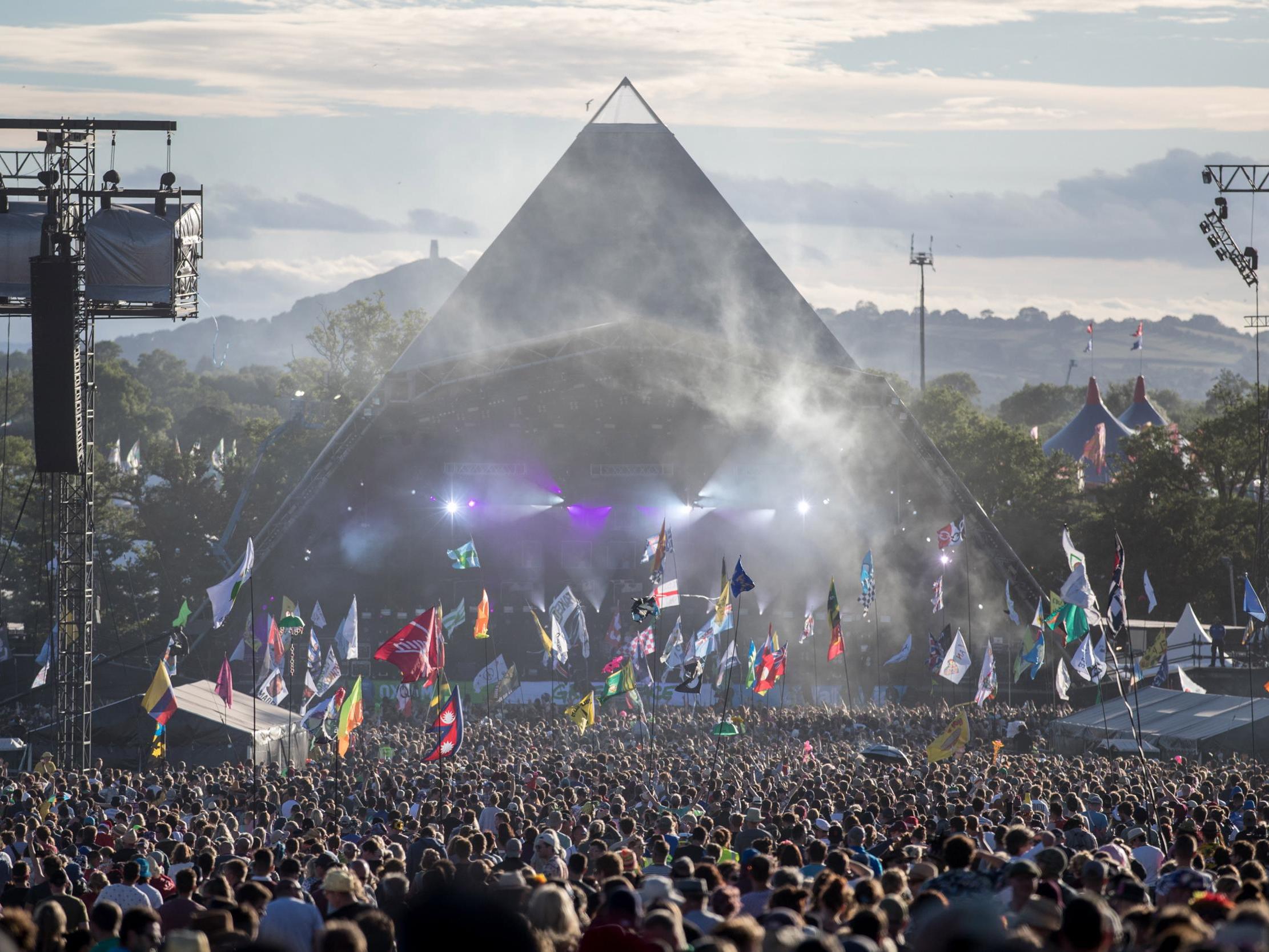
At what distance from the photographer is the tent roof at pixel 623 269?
48500 millimetres

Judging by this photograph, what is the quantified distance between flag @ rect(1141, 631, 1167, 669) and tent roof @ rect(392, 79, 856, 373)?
1527 centimetres

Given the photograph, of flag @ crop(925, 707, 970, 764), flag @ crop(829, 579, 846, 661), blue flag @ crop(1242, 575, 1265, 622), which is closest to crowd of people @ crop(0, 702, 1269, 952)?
flag @ crop(925, 707, 970, 764)

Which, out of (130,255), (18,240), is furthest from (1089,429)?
(18,240)

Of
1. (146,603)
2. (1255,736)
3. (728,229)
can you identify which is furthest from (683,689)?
(146,603)

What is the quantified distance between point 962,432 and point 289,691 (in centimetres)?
3088

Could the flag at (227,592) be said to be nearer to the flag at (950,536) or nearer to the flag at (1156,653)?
the flag at (1156,653)

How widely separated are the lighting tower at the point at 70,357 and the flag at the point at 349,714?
4.66 meters

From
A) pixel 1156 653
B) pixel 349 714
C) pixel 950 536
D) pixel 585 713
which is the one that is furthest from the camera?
pixel 950 536

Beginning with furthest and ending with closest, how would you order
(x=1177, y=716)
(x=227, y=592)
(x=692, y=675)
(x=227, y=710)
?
(x=692, y=675), (x=227, y=710), (x=1177, y=716), (x=227, y=592)

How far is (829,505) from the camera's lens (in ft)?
146

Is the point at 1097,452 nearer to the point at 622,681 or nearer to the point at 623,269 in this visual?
the point at 623,269

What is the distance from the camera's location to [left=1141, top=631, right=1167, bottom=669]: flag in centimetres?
3073

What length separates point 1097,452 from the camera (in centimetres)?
6938

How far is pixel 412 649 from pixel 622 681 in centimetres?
378
